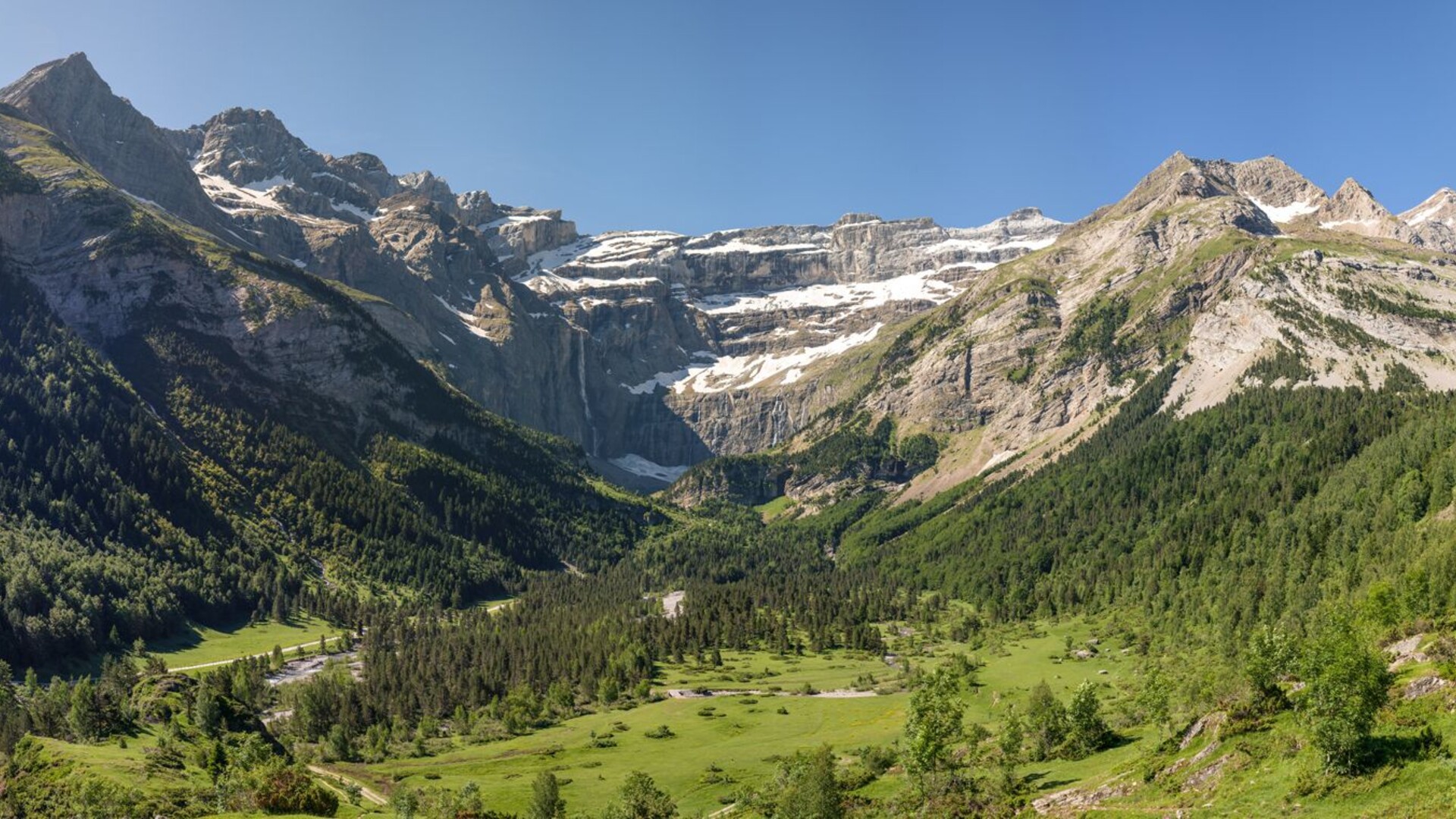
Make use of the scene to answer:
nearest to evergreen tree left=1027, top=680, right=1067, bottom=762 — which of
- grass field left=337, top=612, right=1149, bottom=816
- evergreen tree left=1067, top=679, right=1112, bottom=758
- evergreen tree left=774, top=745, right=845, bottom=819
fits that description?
evergreen tree left=1067, top=679, right=1112, bottom=758

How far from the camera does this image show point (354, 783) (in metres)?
113

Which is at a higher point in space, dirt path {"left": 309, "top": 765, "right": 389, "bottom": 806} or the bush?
the bush

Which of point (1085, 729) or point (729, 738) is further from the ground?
point (1085, 729)

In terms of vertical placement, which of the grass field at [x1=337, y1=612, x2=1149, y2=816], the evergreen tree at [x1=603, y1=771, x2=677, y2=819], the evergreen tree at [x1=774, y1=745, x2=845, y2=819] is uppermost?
the evergreen tree at [x1=774, y1=745, x2=845, y2=819]

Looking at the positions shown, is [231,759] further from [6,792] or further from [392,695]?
[392,695]

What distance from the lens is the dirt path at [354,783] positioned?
10500cm

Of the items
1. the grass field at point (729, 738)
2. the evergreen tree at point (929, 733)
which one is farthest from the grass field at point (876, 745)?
the evergreen tree at point (929, 733)

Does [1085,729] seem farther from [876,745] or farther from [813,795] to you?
[876,745]

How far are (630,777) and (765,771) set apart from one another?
20345mm

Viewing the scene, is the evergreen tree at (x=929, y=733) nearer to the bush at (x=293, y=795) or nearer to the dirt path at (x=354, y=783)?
the bush at (x=293, y=795)

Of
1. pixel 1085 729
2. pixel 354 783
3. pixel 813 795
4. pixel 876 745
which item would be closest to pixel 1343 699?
pixel 1085 729

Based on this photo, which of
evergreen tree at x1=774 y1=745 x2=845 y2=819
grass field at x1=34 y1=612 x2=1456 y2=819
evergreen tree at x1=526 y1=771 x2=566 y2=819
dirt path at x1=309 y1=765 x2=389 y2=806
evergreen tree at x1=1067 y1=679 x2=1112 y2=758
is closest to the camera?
grass field at x1=34 y1=612 x2=1456 y2=819

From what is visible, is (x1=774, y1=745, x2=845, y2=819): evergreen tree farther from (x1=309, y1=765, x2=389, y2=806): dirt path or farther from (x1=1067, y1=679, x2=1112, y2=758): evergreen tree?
(x1=309, y1=765, x2=389, y2=806): dirt path

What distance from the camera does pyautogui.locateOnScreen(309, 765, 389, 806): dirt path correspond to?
344ft
